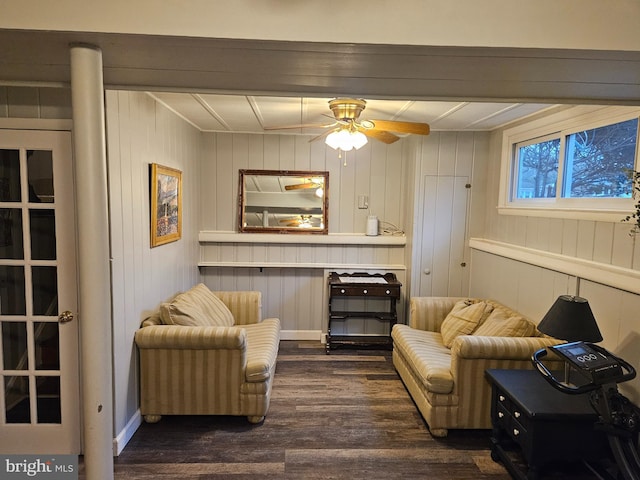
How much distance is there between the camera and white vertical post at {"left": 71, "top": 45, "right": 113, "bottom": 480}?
1.33 meters

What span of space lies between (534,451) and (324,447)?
49.9 inches

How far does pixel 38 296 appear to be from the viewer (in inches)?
92.6

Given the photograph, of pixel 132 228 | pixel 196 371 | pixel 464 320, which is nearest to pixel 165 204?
pixel 132 228

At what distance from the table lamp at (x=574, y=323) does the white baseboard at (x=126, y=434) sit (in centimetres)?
272

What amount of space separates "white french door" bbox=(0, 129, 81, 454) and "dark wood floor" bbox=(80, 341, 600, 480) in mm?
525

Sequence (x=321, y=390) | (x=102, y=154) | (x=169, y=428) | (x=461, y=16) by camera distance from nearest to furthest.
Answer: (x=461, y=16)
(x=102, y=154)
(x=169, y=428)
(x=321, y=390)

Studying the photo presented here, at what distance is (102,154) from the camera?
1409mm

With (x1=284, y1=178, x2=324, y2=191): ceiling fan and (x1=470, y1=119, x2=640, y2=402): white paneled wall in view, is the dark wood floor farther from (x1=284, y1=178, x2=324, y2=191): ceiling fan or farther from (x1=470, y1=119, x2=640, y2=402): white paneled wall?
(x1=284, y1=178, x2=324, y2=191): ceiling fan

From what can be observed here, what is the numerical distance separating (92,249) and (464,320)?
3.01m

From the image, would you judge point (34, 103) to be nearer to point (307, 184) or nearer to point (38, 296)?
point (38, 296)

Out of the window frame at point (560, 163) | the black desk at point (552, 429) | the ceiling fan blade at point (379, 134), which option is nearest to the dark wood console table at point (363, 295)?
the window frame at point (560, 163)

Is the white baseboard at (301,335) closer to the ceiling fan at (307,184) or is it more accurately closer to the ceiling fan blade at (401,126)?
the ceiling fan at (307,184)

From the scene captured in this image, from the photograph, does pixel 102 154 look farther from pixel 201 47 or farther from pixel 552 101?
pixel 552 101

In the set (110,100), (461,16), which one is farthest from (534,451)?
(110,100)
